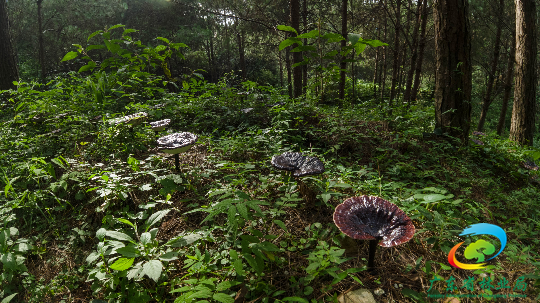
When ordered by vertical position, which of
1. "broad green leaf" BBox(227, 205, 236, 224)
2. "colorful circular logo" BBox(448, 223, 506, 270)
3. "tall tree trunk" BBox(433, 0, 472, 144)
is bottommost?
"colorful circular logo" BBox(448, 223, 506, 270)

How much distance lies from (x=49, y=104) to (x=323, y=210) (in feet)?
17.7

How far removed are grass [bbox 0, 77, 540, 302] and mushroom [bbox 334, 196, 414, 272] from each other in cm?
22

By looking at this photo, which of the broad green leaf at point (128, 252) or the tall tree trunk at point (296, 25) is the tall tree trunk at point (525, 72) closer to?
the tall tree trunk at point (296, 25)

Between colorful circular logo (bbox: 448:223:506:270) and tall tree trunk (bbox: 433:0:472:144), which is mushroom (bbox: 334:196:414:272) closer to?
colorful circular logo (bbox: 448:223:506:270)

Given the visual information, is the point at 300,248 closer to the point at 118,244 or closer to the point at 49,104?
the point at 118,244

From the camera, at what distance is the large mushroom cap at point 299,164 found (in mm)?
1957

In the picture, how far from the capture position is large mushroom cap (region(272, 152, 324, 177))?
1957mm

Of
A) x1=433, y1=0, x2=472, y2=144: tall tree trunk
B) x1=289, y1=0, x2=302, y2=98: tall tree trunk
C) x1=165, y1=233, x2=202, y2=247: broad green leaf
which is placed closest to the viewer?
x1=165, y1=233, x2=202, y2=247: broad green leaf

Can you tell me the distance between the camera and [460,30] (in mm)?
3637

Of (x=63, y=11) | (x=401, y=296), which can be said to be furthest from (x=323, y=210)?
(x=63, y=11)

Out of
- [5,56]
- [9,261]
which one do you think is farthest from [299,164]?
[5,56]

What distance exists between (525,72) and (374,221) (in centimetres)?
698

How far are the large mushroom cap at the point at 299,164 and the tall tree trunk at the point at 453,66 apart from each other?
297 centimetres

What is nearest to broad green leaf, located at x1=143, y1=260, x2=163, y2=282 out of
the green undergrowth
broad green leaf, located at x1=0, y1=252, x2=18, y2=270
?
the green undergrowth
